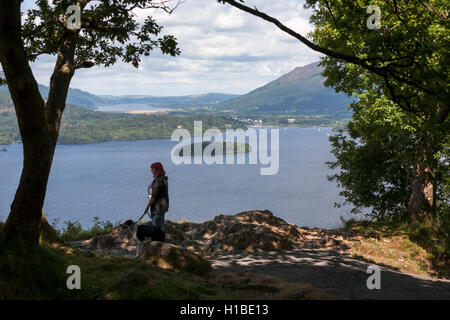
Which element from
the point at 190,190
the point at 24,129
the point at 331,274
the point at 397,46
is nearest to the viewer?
the point at 24,129

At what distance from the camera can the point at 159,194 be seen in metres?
9.46

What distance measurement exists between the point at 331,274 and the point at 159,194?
14.5 feet

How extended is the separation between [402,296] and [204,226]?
32.0ft

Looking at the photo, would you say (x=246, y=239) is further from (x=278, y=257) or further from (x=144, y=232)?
(x=144, y=232)

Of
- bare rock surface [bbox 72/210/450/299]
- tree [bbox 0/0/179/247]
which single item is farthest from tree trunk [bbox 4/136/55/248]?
bare rock surface [bbox 72/210/450/299]

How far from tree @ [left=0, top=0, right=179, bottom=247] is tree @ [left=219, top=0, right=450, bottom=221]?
3.65 meters

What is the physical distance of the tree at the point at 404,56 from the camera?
6746mm

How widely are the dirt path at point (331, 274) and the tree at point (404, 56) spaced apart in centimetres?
328

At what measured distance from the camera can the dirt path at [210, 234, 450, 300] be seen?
6941 mm

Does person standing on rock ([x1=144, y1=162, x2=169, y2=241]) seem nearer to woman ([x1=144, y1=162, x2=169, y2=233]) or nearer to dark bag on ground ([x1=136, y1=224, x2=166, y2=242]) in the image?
woman ([x1=144, y1=162, x2=169, y2=233])

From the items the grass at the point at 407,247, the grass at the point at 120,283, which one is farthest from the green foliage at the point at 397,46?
the grass at the point at 407,247

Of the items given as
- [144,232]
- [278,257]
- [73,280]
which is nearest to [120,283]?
[73,280]

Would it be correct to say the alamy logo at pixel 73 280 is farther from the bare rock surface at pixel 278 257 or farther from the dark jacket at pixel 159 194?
the dark jacket at pixel 159 194
